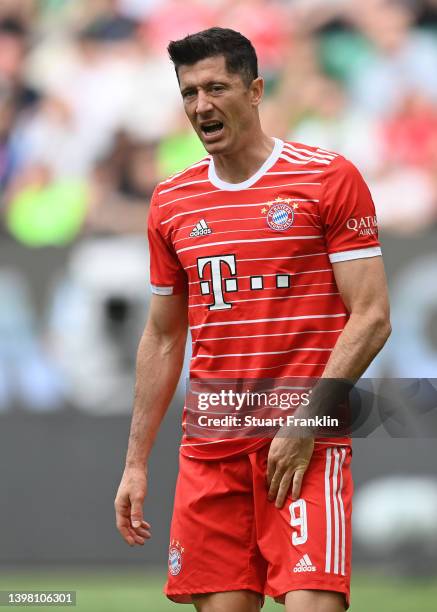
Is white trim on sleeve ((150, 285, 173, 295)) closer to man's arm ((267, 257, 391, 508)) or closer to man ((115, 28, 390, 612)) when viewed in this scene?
man ((115, 28, 390, 612))

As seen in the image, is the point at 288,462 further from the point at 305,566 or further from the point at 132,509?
the point at 132,509

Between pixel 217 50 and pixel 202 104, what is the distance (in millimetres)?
190

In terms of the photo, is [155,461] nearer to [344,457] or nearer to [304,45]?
[304,45]

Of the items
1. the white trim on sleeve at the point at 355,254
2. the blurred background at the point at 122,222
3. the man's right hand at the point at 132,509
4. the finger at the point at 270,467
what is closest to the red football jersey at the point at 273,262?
the white trim on sleeve at the point at 355,254

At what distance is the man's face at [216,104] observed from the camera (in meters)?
4.09

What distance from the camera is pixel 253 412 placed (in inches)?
159

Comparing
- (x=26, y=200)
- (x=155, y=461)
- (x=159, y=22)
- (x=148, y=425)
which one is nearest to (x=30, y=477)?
(x=155, y=461)

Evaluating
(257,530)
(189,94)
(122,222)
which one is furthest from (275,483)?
(122,222)

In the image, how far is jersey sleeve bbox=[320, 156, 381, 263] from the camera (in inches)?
155

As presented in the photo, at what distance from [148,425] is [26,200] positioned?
4.75m

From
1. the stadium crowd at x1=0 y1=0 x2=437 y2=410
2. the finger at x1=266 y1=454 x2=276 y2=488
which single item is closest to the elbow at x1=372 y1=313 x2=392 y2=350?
the finger at x1=266 y1=454 x2=276 y2=488

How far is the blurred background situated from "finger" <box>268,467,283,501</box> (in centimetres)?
448

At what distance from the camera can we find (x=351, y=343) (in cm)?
386

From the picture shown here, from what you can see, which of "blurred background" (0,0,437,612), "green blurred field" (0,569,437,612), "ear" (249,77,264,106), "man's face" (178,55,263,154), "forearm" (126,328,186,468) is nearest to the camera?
"man's face" (178,55,263,154)
